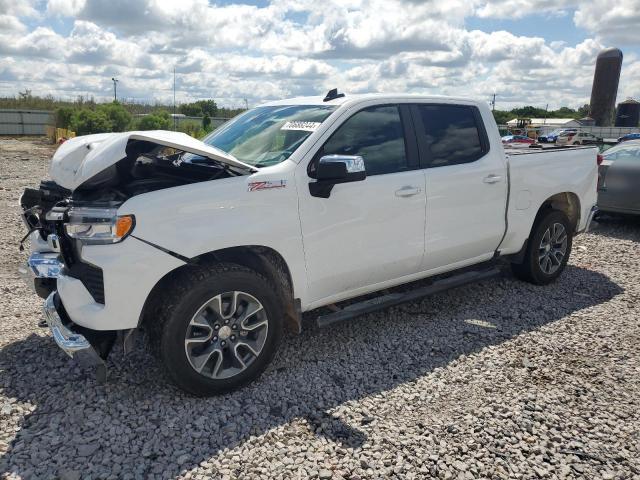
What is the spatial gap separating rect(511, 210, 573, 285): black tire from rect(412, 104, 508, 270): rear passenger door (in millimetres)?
686

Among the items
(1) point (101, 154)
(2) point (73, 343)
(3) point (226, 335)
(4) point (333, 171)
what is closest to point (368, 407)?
(3) point (226, 335)

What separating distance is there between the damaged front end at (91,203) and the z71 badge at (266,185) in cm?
14

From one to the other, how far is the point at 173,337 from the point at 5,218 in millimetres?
7113

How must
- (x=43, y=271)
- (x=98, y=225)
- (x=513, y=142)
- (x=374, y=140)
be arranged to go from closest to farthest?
(x=98, y=225)
(x=43, y=271)
(x=374, y=140)
(x=513, y=142)

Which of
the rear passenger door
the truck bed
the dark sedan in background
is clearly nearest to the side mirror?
the rear passenger door

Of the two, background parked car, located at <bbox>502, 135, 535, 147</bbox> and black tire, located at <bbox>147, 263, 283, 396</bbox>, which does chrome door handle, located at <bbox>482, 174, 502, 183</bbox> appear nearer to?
background parked car, located at <bbox>502, 135, 535, 147</bbox>

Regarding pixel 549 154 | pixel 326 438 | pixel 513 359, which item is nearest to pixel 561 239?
pixel 549 154

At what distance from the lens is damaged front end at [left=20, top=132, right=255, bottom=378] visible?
316cm

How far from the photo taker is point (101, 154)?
10.6ft

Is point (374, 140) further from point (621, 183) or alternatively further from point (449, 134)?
point (621, 183)

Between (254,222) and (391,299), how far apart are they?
153 centimetres

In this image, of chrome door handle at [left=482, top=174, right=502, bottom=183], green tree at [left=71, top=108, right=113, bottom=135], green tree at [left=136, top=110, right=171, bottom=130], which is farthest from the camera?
green tree at [left=71, top=108, right=113, bottom=135]

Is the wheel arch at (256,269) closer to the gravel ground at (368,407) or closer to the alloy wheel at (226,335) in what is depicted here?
the alloy wheel at (226,335)

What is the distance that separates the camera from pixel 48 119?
3812 cm
